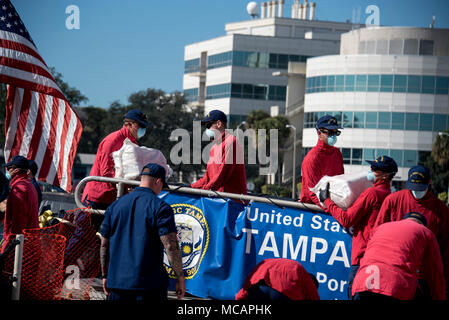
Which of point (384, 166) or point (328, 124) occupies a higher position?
point (328, 124)

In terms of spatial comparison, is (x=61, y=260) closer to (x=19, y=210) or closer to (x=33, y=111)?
(x=19, y=210)

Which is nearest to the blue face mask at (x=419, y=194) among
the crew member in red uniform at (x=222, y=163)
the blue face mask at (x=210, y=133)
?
the crew member in red uniform at (x=222, y=163)

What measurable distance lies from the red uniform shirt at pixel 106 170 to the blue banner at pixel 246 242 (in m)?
0.76

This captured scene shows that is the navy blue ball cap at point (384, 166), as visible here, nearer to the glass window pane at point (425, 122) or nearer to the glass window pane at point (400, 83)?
the glass window pane at point (400, 83)

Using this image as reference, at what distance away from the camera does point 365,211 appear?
6.29 meters

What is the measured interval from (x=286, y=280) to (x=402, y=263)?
974 millimetres

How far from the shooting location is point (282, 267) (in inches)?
201

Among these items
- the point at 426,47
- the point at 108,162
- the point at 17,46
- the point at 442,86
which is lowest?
the point at 108,162

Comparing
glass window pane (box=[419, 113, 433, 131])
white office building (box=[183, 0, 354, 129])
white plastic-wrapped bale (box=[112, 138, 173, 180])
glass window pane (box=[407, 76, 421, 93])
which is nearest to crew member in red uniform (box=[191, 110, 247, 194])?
white plastic-wrapped bale (box=[112, 138, 173, 180])

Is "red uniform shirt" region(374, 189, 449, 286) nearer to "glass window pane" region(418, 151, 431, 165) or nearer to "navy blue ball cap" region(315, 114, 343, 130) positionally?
"navy blue ball cap" region(315, 114, 343, 130)

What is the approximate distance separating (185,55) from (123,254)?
86.3 metres

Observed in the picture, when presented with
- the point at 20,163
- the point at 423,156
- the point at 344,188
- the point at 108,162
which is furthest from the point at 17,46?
the point at 423,156

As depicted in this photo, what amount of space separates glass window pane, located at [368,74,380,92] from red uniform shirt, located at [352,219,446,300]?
5505 cm
